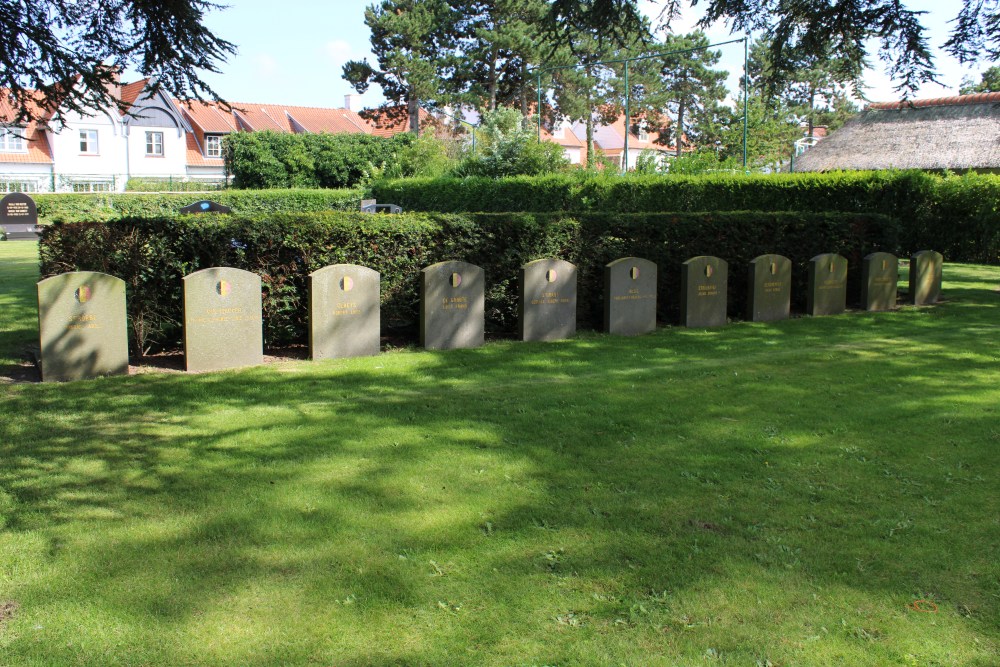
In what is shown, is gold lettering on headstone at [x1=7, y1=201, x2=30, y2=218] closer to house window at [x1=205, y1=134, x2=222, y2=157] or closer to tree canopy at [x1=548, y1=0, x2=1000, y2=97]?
tree canopy at [x1=548, y1=0, x2=1000, y2=97]

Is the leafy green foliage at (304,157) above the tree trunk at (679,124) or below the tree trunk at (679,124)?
below

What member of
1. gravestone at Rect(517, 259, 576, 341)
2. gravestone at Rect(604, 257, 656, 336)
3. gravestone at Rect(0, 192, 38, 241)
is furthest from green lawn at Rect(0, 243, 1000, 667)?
gravestone at Rect(0, 192, 38, 241)

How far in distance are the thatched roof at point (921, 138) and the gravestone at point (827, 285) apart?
21682mm

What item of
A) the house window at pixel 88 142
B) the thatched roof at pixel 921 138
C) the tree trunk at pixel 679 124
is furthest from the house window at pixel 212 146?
the thatched roof at pixel 921 138

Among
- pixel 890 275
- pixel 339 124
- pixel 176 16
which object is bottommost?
pixel 890 275

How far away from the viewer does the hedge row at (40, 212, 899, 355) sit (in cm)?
932

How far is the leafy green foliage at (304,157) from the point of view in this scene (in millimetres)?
42781

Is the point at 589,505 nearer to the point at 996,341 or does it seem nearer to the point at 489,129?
the point at 996,341

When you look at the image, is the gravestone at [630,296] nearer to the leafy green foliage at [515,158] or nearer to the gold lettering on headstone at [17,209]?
the leafy green foliage at [515,158]

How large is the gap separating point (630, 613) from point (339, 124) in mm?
67491

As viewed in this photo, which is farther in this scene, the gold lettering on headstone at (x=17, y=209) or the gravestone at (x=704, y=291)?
the gold lettering on headstone at (x=17, y=209)

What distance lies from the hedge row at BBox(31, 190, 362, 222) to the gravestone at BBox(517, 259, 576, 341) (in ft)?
58.9

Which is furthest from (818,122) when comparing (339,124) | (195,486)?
(195,486)

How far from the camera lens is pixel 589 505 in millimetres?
5180
